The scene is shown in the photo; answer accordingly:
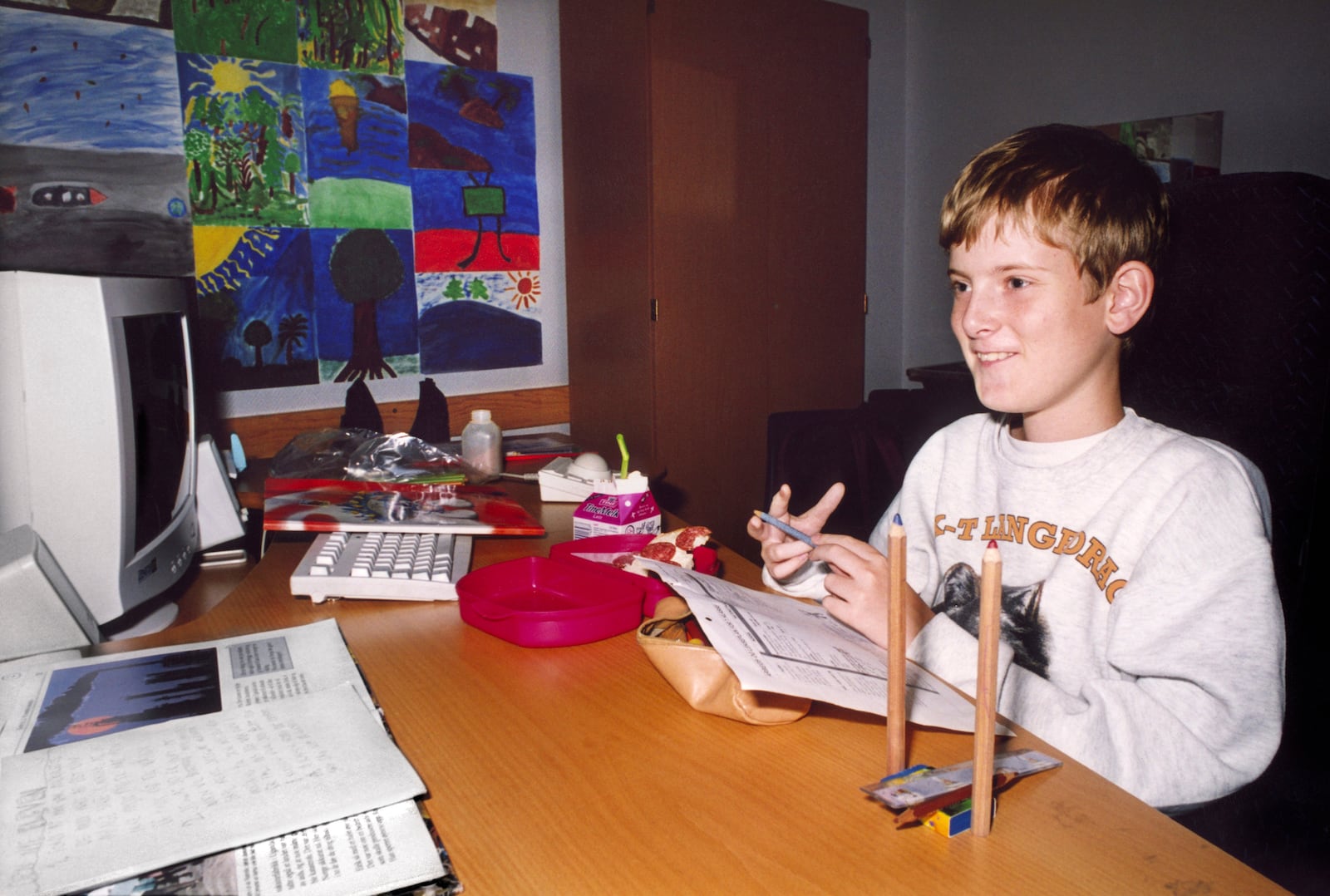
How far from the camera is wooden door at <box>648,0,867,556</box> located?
2.52 meters

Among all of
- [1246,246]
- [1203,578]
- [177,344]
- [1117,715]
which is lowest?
[1117,715]

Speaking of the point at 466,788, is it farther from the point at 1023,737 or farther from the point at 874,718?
the point at 1023,737

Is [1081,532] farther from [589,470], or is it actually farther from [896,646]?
[589,470]

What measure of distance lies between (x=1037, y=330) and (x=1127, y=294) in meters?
0.13

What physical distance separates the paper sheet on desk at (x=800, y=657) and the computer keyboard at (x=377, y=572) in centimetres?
39

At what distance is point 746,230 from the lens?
2.69 metres

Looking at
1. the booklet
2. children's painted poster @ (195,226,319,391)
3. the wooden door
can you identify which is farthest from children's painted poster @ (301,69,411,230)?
the booklet

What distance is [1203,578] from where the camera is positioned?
917mm

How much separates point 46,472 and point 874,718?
104 cm

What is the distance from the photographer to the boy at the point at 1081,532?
0.85 meters

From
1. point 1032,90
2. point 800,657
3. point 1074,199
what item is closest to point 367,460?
point 800,657

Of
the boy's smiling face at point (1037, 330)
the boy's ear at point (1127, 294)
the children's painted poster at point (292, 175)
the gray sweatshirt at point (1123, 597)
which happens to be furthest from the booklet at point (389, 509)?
the children's painted poster at point (292, 175)

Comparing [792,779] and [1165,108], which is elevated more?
[1165,108]

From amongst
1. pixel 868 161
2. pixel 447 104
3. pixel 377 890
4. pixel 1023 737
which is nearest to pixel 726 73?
pixel 447 104
